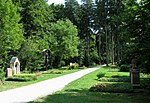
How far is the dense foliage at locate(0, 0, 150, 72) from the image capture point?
15.2 metres

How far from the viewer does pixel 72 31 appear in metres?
58.8

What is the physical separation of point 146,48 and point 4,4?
26.4 m

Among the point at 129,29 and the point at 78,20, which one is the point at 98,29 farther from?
the point at 129,29

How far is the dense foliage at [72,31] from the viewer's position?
15.2 meters

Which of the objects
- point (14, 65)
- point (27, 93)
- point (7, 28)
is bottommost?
point (27, 93)

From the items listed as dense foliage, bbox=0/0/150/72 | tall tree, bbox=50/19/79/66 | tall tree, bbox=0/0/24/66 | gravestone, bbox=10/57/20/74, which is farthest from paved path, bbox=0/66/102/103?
tall tree, bbox=50/19/79/66

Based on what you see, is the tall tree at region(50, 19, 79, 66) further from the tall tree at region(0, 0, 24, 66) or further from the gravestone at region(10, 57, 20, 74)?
the gravestone at region(10, 57, 20, 74)

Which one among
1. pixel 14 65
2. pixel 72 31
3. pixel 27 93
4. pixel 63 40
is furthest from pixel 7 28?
pixel 72 31

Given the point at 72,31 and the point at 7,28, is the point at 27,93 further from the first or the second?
the point at 72,31

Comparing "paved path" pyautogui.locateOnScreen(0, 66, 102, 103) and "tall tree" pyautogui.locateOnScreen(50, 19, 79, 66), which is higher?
"tall tree" pyautogui.locateOnScreen(50, 19, 79, 66)

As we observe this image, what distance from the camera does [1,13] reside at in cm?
3722

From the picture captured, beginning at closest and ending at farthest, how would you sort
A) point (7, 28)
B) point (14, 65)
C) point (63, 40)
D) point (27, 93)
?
point (27, 93) → point (14, 65) → point (7, 28) → point (63, 40)

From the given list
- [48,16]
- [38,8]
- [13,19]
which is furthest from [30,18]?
[13,19]

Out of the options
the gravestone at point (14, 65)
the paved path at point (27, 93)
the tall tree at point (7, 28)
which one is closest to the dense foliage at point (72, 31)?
the tall tree at point (7, 28)
